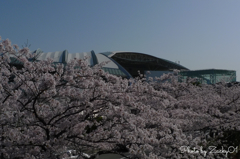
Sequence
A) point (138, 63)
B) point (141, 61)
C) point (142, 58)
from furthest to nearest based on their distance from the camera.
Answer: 1. point (138, 63)
2. point (141, 61)
3. point (142, 58)

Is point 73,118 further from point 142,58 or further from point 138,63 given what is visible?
point 138,63

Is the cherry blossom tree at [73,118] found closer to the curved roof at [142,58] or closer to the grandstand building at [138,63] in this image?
the grandstand building at [138,63]


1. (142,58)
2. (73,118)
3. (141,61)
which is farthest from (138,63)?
(73,118)

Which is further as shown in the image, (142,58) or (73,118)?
(142,58)

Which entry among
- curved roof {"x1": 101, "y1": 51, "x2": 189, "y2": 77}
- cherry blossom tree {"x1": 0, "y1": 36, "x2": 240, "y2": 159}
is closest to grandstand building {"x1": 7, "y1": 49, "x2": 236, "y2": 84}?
curved roof {"x1": 101, "y1": 51, "x2": 189, "y2": 77}

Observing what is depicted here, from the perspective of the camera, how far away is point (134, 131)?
16.6 feet

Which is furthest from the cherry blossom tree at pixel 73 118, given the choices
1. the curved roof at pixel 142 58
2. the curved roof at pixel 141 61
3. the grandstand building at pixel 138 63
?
the curved roof at pixel 142 58

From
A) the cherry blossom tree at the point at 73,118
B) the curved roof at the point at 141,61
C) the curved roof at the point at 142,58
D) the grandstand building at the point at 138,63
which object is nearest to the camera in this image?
the cherry blossom tree at the point at 73,118

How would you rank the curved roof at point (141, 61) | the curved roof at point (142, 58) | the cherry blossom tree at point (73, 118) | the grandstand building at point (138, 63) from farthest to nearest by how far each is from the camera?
the curved roof at point (141, 61) → the curved roof at point (142, 58) → the grandstand building at point (138, 63) → the cherry blossom tree at point (73, 118)

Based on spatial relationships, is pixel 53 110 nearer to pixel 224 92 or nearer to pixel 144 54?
pixel 224 92

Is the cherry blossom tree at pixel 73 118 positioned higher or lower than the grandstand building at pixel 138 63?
lower

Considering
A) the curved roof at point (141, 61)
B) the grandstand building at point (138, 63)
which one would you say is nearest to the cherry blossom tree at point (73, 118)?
the grandstand building at point (138, 63)

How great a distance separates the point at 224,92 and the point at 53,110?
1153 cm

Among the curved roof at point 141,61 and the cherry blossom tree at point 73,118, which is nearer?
the cherry blossom tree at point 73,118
